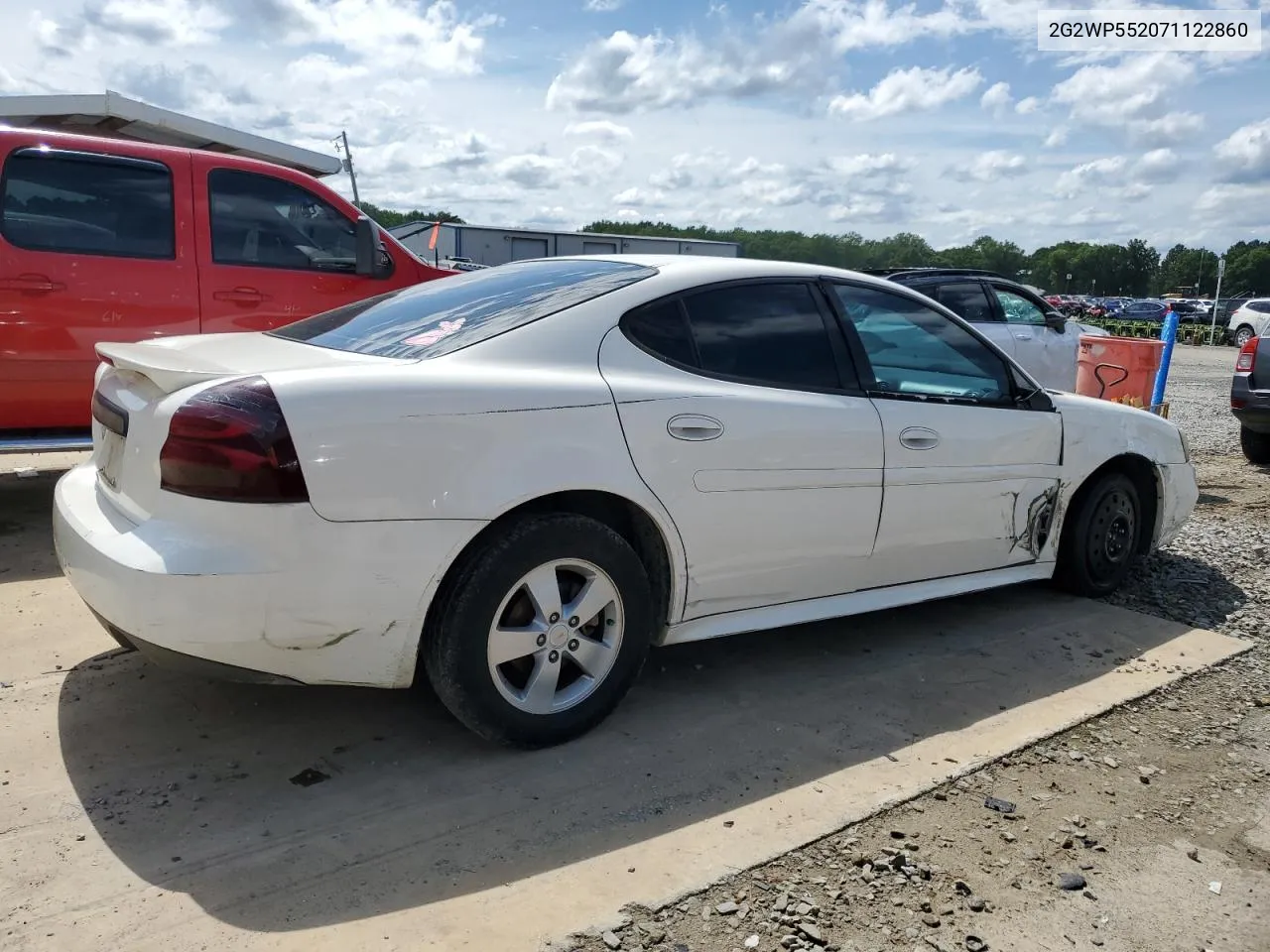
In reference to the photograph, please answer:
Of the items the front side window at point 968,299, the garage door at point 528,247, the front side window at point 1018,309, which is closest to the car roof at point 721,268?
the front side window at point 968,299

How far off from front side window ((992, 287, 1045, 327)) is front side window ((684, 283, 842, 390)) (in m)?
6.59

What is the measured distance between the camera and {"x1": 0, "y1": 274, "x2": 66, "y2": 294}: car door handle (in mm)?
5039

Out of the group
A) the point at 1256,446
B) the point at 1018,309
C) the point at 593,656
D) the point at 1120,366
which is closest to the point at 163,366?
the point at 593,656

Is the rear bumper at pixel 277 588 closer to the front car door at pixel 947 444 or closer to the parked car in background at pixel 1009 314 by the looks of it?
the front car door at pixel 947 444

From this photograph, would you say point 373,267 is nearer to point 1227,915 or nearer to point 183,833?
point 183,833

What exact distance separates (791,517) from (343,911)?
1.89 m

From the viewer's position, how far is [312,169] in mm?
8141

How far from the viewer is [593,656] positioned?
3.10 meters

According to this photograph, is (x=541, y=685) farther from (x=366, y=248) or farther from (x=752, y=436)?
(x=366, y=248)

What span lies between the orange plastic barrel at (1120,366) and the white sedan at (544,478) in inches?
133

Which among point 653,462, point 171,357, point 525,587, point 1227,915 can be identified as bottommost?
point 1227,915

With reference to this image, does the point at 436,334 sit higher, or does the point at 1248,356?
the point at 436,334

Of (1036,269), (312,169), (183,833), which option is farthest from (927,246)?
(183,833)

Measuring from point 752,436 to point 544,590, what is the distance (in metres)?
0.89
